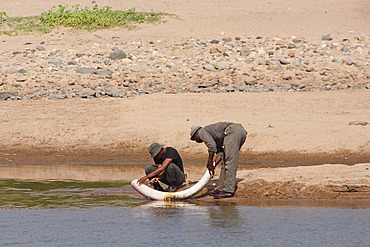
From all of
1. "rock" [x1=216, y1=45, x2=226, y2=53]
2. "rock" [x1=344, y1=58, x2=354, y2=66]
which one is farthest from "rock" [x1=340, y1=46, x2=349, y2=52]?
"rock" [x1=216, y1=45, x2=226, y2=53]

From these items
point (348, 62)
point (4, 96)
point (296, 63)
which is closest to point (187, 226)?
point (4, 96)

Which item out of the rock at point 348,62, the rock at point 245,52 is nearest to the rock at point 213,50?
the rock at point 245,52

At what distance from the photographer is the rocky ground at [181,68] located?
17.9m

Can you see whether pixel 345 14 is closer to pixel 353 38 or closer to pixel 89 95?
pixel 353 38

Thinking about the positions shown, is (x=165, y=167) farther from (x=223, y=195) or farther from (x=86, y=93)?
(x=86, y=93)

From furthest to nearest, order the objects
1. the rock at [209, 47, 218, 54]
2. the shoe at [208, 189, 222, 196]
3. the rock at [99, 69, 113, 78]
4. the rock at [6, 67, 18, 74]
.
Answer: the rock at [209, 47, 218, 54] < the rock at [6, 67, 18, 74] < the rock at [99, 69, 113, 78] < the shoe at [208, 189, 222, 196]

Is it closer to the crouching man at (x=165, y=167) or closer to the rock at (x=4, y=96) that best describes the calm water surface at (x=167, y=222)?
the crouching man at (x=165, y=167)

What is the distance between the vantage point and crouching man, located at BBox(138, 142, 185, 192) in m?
8.34

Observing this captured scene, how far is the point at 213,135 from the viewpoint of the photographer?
819 cm

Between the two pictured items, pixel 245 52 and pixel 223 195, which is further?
pixel 245 52

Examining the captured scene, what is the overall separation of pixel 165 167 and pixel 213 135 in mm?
802

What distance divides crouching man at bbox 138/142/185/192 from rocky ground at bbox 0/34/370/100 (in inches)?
344

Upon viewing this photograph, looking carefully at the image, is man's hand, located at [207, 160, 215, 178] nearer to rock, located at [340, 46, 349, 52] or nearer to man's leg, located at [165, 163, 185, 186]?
man's leg, located at [165, 163, 185, 186]

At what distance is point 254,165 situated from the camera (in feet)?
40.3
